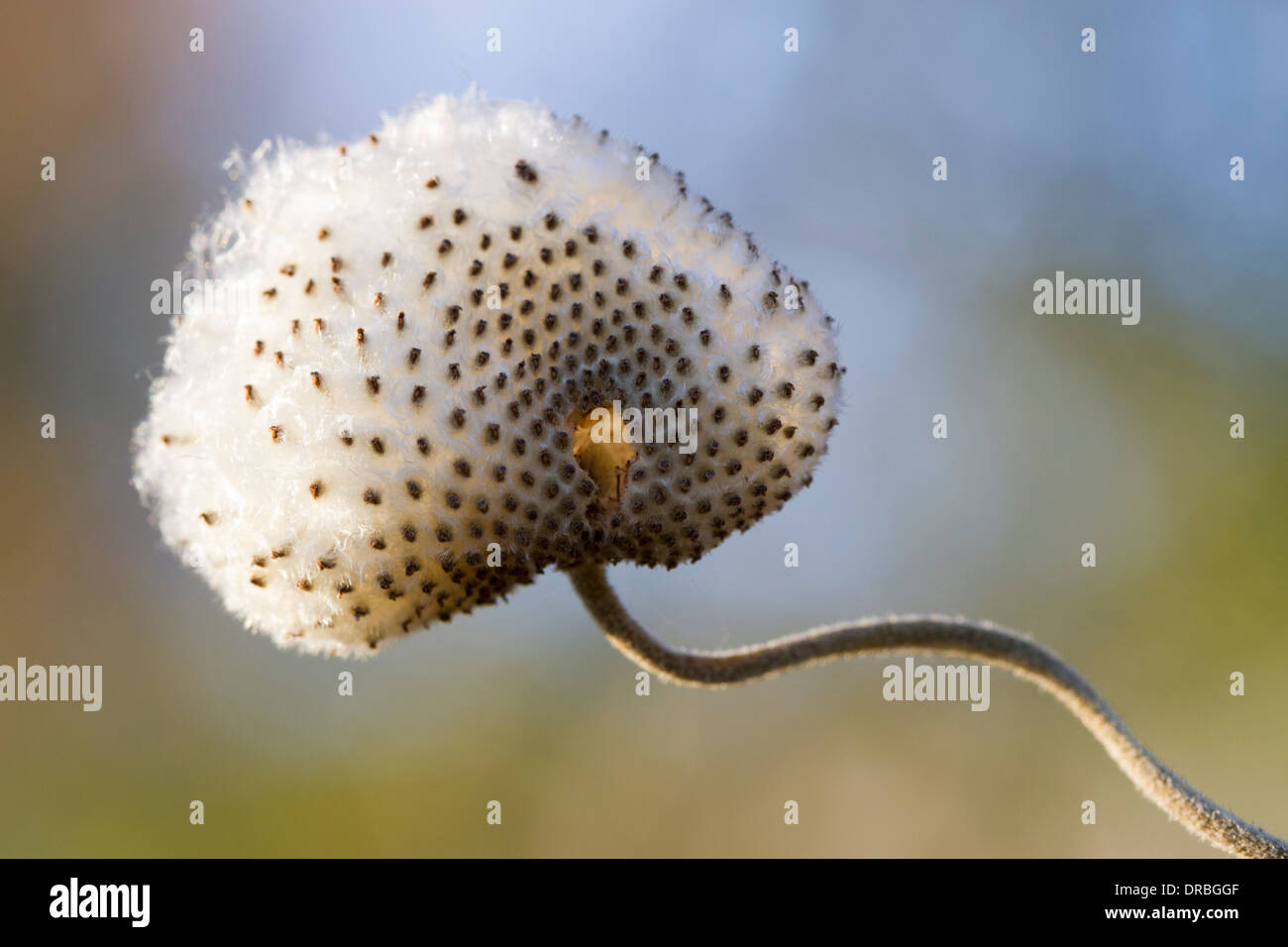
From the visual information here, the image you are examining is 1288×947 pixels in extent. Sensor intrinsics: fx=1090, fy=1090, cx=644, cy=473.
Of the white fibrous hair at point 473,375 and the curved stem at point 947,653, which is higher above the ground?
the white fibrous hair at point 473,375

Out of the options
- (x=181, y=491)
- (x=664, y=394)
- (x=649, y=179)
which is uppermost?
(x=649, y=179)

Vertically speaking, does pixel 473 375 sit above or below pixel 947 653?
above

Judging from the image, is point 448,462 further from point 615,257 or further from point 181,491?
point 181,491

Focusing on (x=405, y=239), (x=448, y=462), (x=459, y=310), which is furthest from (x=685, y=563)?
(x=405, y=239)

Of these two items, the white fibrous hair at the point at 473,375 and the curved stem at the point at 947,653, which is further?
the white fibrous hair at the point at 473,375
